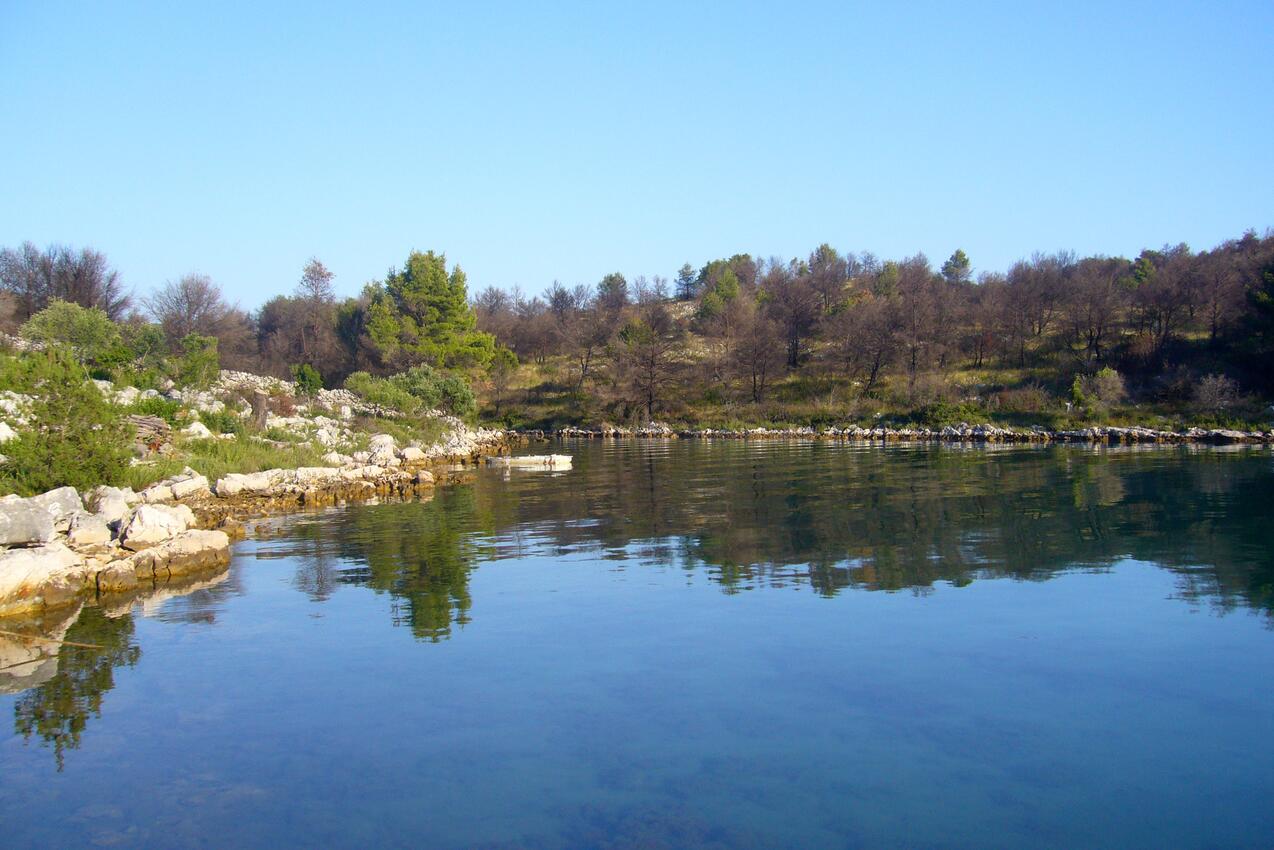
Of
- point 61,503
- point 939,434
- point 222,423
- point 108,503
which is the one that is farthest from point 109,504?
point 939,434

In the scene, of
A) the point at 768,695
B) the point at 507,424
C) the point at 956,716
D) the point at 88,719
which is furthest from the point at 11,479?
the point at 507,424

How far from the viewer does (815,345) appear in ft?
235

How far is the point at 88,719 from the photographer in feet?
25.3

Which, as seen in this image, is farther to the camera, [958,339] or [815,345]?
[815,345]

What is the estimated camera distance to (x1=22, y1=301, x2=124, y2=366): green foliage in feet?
105

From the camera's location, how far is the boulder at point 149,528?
43.7ft

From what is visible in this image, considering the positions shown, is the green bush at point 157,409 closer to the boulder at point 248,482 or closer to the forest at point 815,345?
the boulder at point 248,482

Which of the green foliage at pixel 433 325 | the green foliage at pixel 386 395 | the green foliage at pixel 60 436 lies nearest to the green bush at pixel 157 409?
the green foliage at pixel 60 436

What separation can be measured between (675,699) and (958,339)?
60.0m

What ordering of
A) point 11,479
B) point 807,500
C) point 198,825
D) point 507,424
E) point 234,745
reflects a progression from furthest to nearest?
point 507,424 < point 807,500 < point 11,479 < point 234,745 < point 198,825

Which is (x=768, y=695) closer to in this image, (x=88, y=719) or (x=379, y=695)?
(x=379, y=695)

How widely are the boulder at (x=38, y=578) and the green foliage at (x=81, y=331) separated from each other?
23.0m

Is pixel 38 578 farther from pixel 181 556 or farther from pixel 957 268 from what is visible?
pixel 957 268

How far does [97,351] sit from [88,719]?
28804 mm
